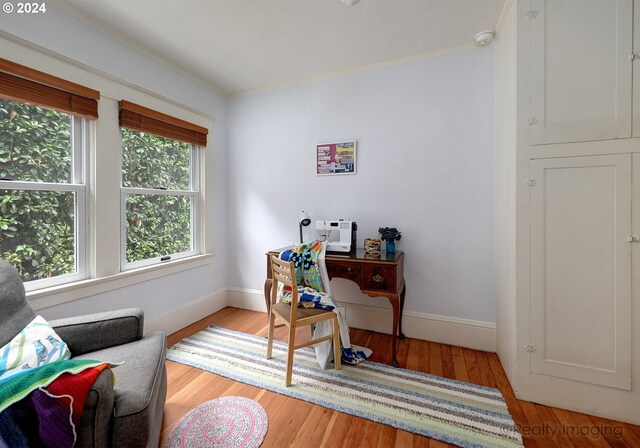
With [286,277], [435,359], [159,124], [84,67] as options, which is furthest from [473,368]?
[84,67]

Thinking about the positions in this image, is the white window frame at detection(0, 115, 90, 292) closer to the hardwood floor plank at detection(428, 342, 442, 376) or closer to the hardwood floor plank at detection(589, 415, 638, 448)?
the hardwood floor plank at detection(428, 342, 442, 376)

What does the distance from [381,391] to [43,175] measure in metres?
2.65

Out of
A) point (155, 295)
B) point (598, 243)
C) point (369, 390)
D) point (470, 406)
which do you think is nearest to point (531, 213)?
point (598, 243)

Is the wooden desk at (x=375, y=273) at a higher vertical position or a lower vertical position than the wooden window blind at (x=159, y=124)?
lower

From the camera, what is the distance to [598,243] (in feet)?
5.05

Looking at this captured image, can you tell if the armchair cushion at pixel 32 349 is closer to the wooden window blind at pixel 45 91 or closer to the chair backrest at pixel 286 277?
the chair backrest at pixel 286 277

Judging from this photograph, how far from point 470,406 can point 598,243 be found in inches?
47.1

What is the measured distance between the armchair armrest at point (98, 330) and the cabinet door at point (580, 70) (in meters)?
2.60

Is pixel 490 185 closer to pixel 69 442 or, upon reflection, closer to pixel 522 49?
pixel 522 49

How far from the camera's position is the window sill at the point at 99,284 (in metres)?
1.73

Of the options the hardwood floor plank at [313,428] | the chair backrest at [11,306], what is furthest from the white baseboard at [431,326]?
the chair backrest at [11,306]

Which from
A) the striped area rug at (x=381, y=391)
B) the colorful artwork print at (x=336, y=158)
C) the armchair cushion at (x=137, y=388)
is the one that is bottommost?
the striped area rug at (x=381, y=391)

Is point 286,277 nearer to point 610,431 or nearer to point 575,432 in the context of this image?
point 575,432

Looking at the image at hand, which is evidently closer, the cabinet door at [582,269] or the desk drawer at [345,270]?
the cabinet door at [582,269]
